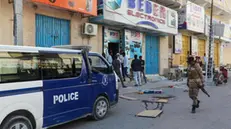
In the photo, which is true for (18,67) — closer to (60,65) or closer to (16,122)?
(16,122)

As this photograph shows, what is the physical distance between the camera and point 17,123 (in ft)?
15.4

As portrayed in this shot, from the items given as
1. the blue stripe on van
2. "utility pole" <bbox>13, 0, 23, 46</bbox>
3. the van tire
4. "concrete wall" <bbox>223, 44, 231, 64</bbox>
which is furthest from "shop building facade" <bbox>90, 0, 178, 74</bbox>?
"concrete wall" <bbox>223, 44, 231, 64</bbox>

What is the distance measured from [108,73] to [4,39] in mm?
5940

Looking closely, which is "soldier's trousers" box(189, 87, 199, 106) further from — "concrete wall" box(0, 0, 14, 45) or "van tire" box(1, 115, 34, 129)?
"concrete wall" box(0, 0, 14, 45)

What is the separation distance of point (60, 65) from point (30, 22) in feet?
23.4

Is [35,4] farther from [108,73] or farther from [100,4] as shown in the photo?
[108,73]

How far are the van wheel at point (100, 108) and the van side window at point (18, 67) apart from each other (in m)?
2.11

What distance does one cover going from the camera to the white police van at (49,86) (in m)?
4.56

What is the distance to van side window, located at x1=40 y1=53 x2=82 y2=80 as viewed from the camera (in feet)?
17.5

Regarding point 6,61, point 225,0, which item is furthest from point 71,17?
point 225,0

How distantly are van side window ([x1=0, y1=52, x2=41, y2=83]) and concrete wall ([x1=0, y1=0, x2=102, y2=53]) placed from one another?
6588 mm

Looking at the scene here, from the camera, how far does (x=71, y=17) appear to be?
46.4 ft

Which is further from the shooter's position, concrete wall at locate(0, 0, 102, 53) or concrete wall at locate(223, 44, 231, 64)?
concrete wall at locate(223, 44, 231, 64)

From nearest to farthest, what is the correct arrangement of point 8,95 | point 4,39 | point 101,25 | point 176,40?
point 8,95 < point 4,39 < point 101,25 < point 176,40
